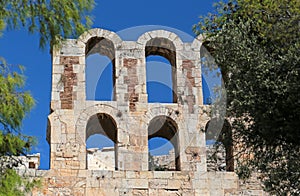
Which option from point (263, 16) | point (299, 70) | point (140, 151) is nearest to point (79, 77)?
point (140, 151)

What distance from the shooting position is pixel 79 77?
1592cm

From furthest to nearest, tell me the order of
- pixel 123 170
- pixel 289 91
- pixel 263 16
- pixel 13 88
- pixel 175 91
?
pixel 175 91 < pixel 123 170 < pixel 263 16 < pixel 289 91 < pixel 13 88

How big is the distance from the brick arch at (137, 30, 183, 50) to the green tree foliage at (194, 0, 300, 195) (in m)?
3.42

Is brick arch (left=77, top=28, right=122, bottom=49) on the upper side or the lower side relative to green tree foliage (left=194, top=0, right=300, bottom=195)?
upper

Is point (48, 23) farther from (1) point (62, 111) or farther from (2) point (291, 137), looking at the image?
(1) point (62, 111)

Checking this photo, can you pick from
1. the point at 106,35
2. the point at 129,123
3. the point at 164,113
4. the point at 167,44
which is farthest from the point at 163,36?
the point at 129,123

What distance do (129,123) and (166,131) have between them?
4.25 ft

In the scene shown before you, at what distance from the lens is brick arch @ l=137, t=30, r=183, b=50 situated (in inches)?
648

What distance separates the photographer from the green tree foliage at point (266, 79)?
11.5 metres

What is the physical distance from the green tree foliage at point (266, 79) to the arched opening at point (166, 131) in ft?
10.3

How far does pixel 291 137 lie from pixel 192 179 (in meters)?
4.16

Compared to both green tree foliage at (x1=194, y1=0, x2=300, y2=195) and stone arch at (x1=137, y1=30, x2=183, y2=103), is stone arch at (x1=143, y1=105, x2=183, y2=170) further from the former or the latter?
green tree foliage at (x1=194, y1=0, x2=300, y2=195)

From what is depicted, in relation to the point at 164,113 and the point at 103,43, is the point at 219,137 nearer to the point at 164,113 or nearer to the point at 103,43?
the point at 164,113

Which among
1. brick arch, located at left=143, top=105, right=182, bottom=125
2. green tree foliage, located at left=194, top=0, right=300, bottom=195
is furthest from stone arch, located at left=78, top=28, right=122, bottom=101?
green tree foliage, located at left=194, top=0, right=300, bottom=195
